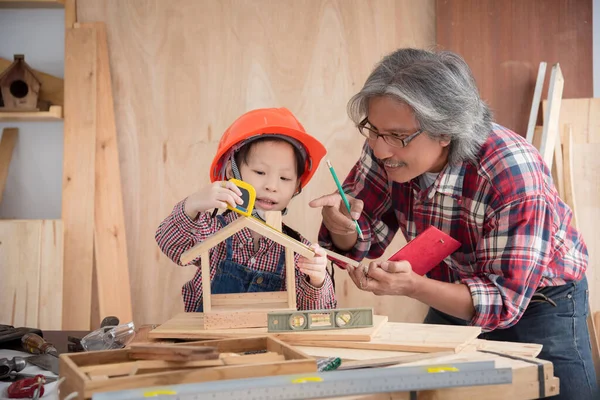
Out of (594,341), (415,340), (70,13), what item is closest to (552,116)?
(594,341)

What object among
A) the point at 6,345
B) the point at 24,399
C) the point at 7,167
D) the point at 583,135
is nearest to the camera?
the point at 24,399

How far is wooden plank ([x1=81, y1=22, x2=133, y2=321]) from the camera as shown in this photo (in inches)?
139

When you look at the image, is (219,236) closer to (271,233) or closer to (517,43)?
(271,233)

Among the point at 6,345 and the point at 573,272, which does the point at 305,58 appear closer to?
the point at 573,272

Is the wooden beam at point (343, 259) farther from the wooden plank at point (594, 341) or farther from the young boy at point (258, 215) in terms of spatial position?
the wooden plank at point (594, 341)

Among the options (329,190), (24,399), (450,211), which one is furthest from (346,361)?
(329,190)

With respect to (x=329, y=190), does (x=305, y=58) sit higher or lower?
higher

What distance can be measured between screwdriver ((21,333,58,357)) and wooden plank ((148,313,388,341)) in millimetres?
292

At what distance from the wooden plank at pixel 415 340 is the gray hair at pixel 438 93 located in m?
0.63

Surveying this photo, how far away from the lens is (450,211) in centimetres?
212

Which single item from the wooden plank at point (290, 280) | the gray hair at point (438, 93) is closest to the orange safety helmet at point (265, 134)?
the gray hair at point (438, 93)

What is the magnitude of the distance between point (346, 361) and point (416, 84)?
0.92 m

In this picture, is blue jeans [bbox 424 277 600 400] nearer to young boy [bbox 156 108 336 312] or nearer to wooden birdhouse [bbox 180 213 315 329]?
young boy [bbox 156 108 336 312]

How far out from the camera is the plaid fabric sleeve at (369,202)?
2.36 meters
